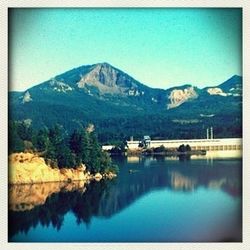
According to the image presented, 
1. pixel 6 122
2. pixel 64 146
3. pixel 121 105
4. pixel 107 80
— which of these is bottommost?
pixel 64 146

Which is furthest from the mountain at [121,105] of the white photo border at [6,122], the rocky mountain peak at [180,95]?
the white photo border at [6,122]

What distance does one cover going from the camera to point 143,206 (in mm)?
3947

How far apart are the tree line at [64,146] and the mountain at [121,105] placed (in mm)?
51

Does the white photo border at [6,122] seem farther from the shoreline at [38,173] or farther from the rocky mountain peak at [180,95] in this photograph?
the rocky mountain peak at [180,95]

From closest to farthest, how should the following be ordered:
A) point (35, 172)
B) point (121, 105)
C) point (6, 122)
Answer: point (6, 122) < point (35, 172) < point (121, 105)

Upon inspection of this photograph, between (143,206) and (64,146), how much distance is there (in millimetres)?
629

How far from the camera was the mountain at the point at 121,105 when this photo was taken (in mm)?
3941

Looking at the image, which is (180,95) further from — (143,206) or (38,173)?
(38,173)

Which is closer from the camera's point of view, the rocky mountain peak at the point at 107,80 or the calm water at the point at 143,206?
the calm water at the point at 143,206

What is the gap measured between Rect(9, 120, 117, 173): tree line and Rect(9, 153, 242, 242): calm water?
12 centimetres

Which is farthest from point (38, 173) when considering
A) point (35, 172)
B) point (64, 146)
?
point (64, 146)

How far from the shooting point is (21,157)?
3863 millimetres
